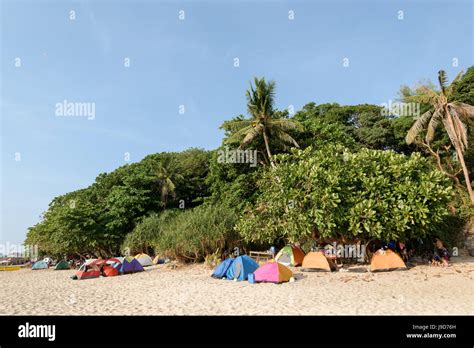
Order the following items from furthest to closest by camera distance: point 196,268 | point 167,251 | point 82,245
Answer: point 82,245 < point 167,251 < point 196,268

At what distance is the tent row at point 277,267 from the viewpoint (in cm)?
1403

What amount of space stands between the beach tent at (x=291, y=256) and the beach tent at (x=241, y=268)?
387cm

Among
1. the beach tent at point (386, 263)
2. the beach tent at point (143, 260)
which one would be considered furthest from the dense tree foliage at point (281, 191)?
the beach tent at point (143, 260)

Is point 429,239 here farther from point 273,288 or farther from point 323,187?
point 273,288

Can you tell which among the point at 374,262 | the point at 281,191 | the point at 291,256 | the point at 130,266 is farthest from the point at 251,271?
the point at 130,266

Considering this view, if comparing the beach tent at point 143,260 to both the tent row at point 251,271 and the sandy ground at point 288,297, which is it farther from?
the tent row at point 251,271

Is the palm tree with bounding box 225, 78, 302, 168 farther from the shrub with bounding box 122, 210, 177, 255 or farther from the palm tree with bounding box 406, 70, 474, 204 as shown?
the shrub with bounding box 122, 210, 177, 255

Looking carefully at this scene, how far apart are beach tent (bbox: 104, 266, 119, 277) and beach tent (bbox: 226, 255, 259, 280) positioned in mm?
9070

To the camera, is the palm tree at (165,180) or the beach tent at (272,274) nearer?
the beach tent at (272,274)

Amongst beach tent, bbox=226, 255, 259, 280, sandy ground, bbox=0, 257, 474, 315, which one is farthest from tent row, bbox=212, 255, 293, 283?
sandy ground, bbox=0, 257, 474, 315

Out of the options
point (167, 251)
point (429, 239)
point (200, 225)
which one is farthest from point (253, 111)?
point (429, 239)

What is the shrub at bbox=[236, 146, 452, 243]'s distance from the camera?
15.2 m

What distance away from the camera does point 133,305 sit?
34.6 ft
